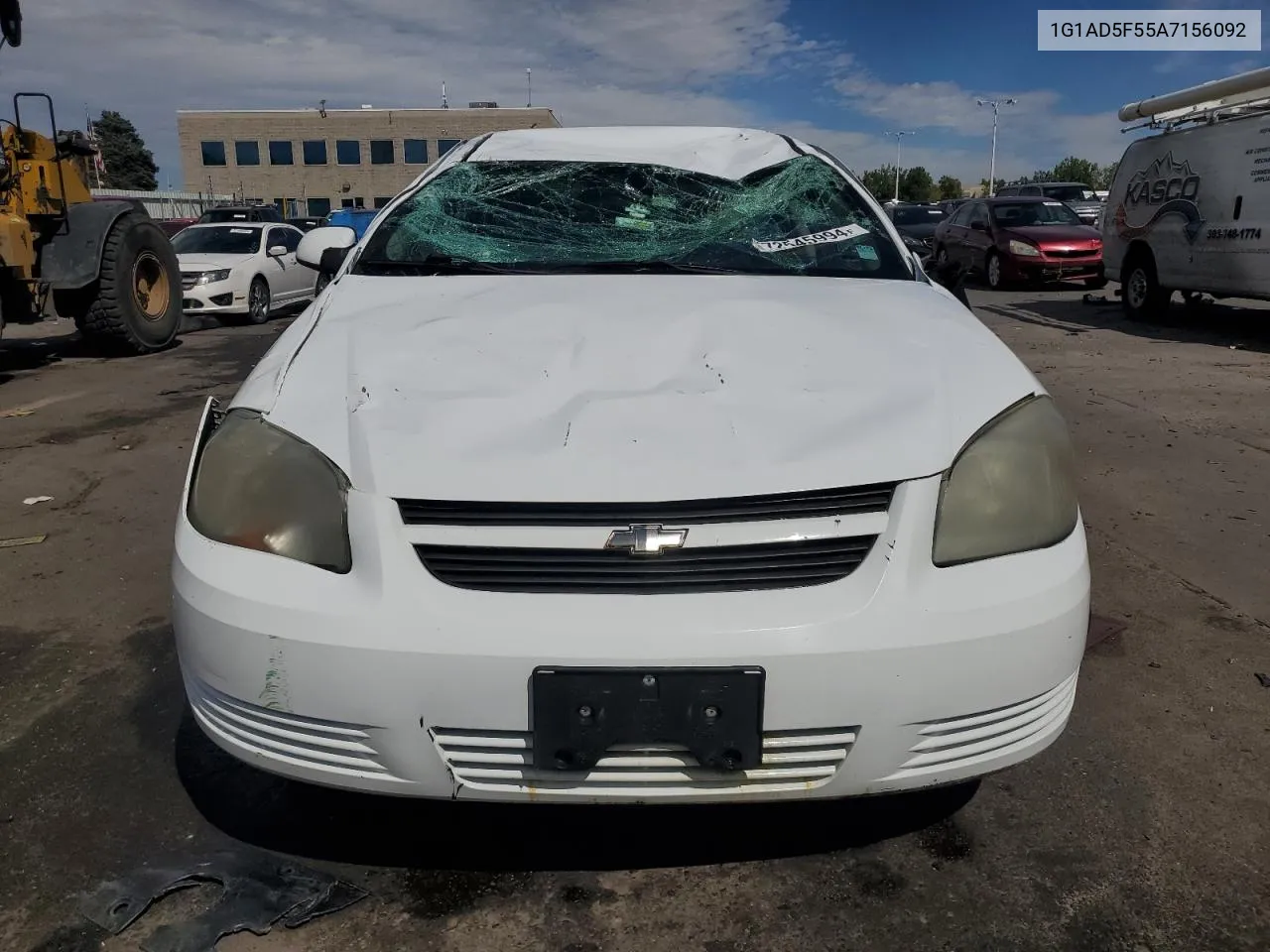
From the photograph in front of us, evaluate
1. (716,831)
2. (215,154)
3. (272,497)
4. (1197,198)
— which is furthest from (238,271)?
(215,154)

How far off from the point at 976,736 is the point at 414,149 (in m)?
66.6

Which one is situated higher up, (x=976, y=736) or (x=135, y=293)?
(x=135, y=293)

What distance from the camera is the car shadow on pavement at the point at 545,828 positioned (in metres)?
2.02

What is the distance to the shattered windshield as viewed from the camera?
2.71 meters

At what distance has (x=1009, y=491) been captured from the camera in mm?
1781

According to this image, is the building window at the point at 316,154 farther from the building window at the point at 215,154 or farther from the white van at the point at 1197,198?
the white van at the point at 1197,198

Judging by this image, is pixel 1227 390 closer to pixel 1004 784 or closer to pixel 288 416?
pixel 1004 784

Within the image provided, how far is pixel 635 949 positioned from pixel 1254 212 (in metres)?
10.1

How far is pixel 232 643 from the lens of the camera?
5.46ft

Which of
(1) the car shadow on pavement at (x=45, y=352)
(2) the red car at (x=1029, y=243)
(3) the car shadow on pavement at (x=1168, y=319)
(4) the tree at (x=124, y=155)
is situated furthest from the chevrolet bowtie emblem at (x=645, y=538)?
→ (4) the tree at (x=124, y=155)

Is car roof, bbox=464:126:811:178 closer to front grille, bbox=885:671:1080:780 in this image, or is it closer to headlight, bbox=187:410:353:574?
headlight, bbox=187:410:353:574

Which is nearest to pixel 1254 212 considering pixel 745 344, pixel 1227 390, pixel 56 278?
pixel 1227 390

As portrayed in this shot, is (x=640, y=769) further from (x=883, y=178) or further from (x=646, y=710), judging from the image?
(x=883, y=178)

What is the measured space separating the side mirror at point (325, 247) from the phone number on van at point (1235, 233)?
9.10 metres
